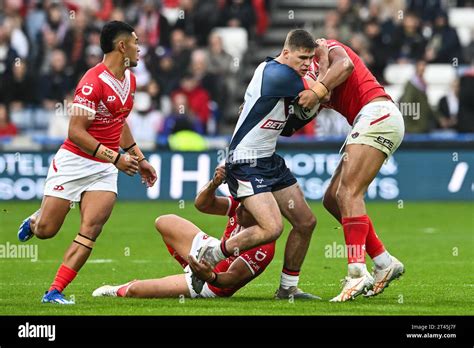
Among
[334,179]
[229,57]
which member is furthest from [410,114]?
[334,179]

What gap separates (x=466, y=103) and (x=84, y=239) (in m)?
15.0

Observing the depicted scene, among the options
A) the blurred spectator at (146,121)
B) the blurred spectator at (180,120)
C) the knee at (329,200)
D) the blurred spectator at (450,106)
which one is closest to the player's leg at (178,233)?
the knee at (329,200)

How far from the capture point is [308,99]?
11398 millimetres

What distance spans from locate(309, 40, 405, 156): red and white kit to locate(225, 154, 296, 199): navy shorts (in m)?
0.75

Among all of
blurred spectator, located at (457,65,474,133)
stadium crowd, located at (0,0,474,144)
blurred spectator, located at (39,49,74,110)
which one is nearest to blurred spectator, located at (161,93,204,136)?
stadium crowd, located at (0,0,474,144)

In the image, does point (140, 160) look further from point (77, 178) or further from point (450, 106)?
point (450, 106)

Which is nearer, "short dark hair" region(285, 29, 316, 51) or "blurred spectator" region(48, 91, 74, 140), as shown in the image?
"short dark hair" region(285, 29, 316, 51)

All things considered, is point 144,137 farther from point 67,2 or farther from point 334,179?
point 334,179

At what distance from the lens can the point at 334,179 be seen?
12.2 m

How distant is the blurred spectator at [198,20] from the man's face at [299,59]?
55.1 ft

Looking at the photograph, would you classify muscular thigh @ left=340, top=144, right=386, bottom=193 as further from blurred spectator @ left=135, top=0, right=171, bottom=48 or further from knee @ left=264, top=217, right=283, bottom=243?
blurred spectator @ left=135, top=0, right=171, bottom=48

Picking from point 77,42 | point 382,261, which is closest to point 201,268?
point 382,261

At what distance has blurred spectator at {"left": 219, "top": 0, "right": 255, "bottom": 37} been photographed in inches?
1110

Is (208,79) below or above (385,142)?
above
